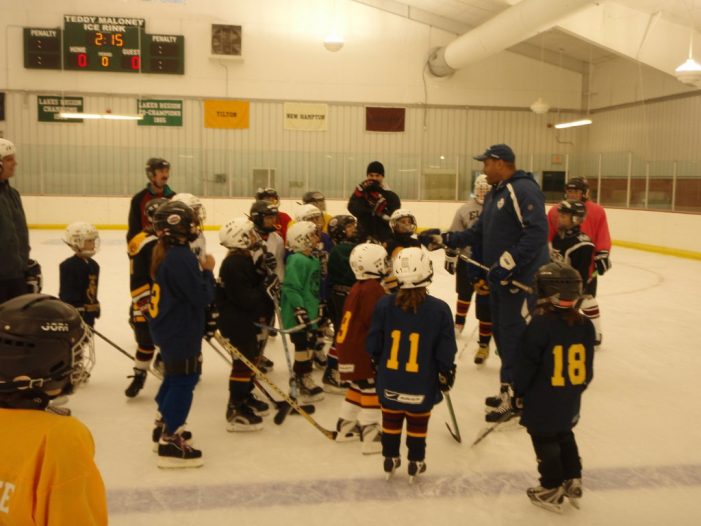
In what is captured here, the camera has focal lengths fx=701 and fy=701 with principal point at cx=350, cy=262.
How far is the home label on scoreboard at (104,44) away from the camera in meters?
15.5

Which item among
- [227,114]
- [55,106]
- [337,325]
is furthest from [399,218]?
[55,106]

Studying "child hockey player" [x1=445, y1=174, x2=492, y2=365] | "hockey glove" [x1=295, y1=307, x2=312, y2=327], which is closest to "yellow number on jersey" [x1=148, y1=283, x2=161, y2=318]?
"hockey glove" [x1=295, y1=307, x2=312, y2=327]

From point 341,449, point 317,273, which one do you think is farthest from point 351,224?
point 341,449

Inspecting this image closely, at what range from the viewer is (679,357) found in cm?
529

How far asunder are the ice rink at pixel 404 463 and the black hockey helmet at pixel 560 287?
0.84 metres

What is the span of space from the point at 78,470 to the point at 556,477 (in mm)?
2086

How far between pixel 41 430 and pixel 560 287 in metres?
2.00

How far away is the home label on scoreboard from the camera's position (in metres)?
15.5

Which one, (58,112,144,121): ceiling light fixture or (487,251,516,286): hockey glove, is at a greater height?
(58,112,144,121): ceiling light fixture

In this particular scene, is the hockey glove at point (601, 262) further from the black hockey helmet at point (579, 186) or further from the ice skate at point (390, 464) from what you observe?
the ice skate at point (390, 464)

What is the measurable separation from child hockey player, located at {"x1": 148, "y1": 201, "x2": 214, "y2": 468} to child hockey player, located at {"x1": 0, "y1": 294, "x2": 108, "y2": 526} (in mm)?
1695

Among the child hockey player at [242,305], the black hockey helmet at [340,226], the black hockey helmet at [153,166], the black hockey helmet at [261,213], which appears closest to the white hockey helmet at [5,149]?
the black hockey helmet at [153,166]

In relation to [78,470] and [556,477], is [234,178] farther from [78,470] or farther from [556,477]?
[78,470]

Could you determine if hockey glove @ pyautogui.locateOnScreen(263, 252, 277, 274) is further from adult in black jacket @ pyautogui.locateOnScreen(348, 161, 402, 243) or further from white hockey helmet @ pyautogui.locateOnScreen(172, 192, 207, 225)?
adult in black jacket @ pyautogui.locateOnScreen(348, 161, 402, 243)
